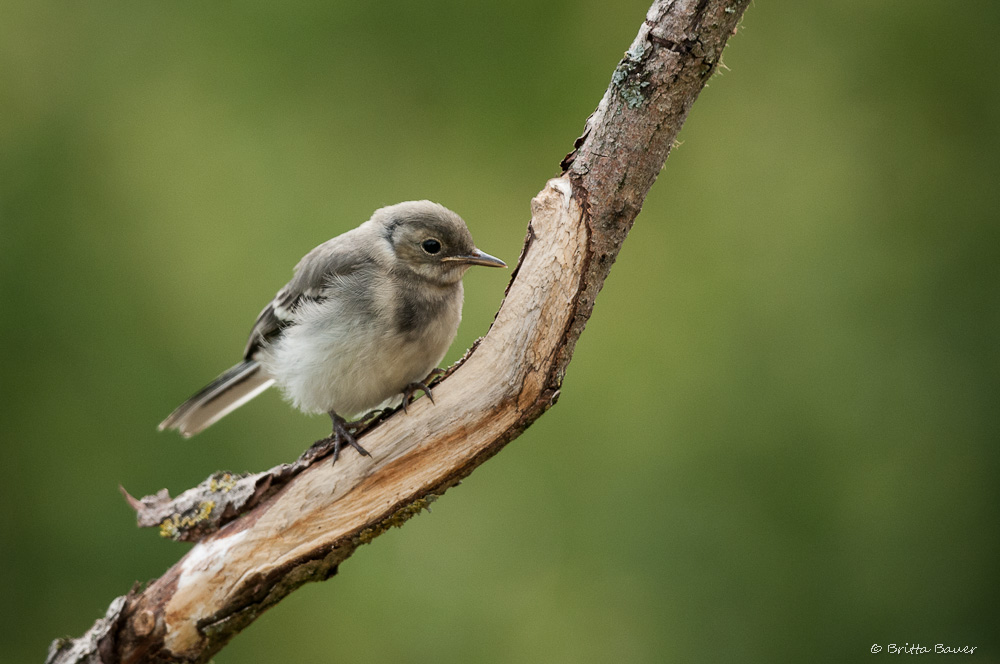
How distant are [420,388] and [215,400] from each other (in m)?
1.42

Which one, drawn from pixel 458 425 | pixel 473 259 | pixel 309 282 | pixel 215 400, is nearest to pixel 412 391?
pixel 458 425

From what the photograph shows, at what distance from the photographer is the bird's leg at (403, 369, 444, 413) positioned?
129 inches

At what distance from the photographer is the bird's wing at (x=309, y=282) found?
13.0 ft

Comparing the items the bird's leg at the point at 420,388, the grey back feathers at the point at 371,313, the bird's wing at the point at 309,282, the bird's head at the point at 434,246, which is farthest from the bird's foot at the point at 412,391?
the bird's wing at the point at 309,282

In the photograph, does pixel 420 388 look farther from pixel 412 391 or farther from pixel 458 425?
pixel 458 425

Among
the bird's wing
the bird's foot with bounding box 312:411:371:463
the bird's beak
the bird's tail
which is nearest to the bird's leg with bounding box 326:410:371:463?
the bird's foot with bounding box 312:411:371:463

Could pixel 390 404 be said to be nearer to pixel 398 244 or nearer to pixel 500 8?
pixel 398 244

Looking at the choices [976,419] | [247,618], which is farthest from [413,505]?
[976,419]

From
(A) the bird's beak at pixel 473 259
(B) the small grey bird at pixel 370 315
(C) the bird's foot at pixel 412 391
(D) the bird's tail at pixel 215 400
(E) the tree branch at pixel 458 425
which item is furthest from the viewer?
(D) the bird's tail at pixel 215 400

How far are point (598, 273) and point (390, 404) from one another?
1283 millimetres

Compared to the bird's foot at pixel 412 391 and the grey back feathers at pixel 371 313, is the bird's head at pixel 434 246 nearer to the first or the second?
the grey back feathers at pixel 371 313

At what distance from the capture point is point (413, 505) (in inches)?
125

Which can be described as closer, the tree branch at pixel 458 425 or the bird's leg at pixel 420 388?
the tree branch at pixel 458 425

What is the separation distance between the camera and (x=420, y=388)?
3.38 meters
